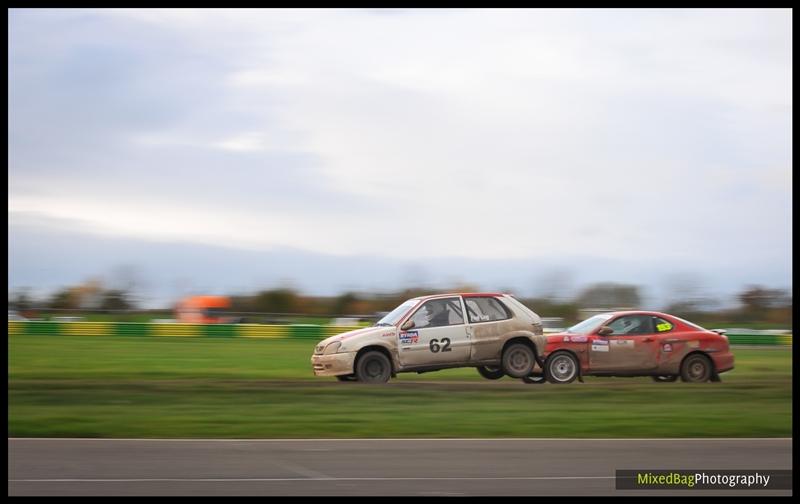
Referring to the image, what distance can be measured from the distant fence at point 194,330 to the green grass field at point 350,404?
3633mm

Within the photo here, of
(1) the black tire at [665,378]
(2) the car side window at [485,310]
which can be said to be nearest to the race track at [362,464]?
(2) the car side window at [485,310]

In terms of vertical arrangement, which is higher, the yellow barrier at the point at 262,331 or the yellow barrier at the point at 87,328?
the yellow barrier at the point at 87,328

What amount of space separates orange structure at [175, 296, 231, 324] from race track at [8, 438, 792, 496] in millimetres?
14771

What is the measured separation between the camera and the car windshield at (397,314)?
18453 millimetres

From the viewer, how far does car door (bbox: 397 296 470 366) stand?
1830cm

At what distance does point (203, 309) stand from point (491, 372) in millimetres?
11284

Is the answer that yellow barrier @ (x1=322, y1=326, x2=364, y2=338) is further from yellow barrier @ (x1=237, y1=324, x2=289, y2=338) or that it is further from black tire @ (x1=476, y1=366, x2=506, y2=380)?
yellow barrier @ (x1=237, y1=324, x2=289, y2=338)

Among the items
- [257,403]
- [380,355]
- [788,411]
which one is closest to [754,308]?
[788,411]

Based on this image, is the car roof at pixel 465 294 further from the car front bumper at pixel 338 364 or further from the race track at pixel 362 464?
the race track at pixel 362 464

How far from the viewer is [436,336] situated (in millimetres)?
18391

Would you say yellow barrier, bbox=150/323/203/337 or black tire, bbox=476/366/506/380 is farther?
yellow barrier, bbox=150/323/203/337

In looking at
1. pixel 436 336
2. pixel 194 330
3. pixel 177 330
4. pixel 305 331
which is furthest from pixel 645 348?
pixel 177 330

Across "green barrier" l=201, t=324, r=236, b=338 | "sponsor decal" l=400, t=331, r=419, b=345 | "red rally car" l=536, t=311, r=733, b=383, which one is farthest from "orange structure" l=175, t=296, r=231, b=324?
"red rally car" l=536, t=311, r=733, b=383

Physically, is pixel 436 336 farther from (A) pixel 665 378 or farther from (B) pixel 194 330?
(B) pixel 194 330
